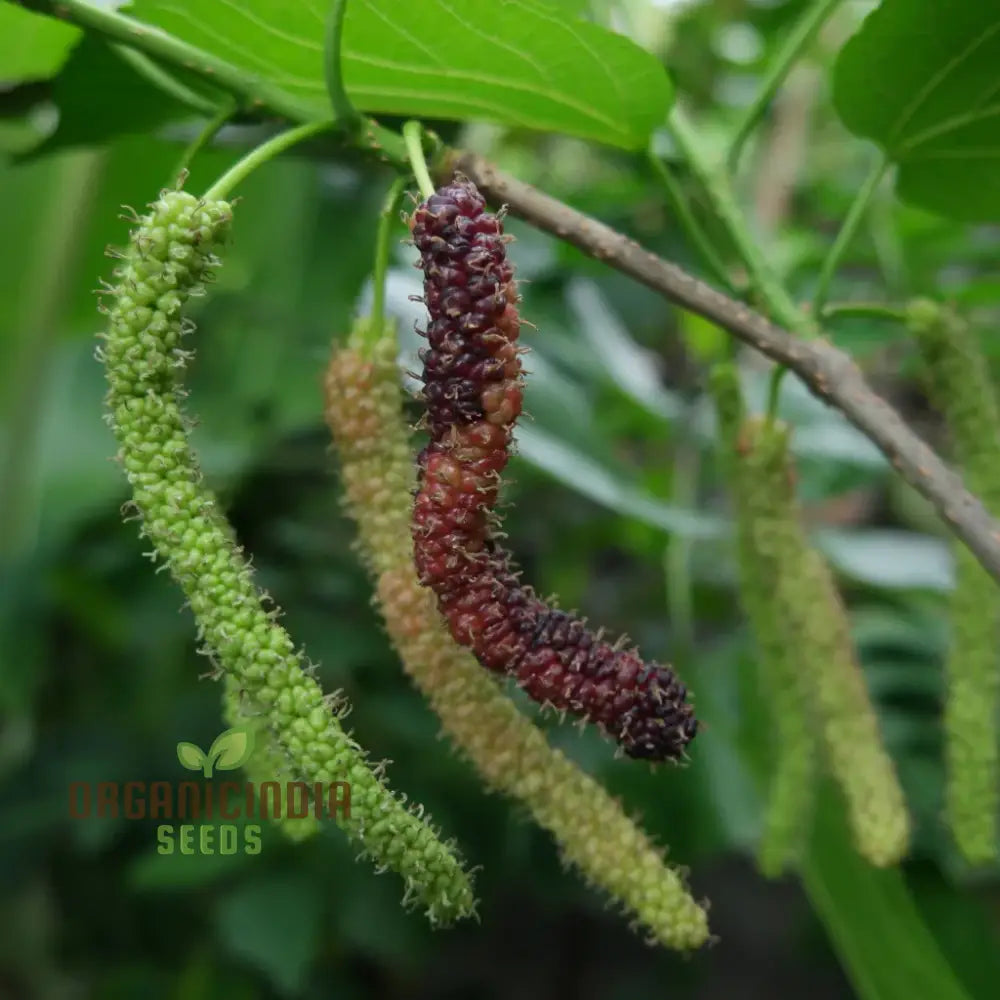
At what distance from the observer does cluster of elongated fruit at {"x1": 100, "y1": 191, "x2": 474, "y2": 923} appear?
592mm

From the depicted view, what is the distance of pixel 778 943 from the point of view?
224cm

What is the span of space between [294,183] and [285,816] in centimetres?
123

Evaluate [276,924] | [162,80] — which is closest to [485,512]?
[162,80]

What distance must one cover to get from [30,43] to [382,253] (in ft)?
1.42

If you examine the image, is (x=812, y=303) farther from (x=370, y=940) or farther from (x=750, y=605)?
(x=370, y=940)

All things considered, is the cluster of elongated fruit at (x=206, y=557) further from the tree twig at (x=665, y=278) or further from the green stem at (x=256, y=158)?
the tree twig at (x=665, y=278)

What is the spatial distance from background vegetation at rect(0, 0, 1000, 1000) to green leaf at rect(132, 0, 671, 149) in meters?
0.37

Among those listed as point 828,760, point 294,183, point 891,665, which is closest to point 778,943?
point 891,665

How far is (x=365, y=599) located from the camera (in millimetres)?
1693

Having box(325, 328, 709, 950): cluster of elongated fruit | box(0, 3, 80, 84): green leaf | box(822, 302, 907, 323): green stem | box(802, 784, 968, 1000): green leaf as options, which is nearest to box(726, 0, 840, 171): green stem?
box(822, 302, 907, 323): green stem

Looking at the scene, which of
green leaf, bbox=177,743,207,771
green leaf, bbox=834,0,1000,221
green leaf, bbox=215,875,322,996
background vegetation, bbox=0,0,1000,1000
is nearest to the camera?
green leaf, bbox=834,0,1000,221

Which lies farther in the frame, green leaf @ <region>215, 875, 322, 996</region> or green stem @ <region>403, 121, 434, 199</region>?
green leaf @ <region>215, 875, 322, 996</region>

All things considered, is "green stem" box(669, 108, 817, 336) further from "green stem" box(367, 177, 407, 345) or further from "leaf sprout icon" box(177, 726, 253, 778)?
"leaf sprout icon" box(177, 726, 253, 778)

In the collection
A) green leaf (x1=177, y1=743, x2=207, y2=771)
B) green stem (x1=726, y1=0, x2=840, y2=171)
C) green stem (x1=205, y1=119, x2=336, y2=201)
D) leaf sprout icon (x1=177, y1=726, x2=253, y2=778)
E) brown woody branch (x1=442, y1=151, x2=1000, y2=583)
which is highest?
green stem (x1=726, y1=0, x2=840, y2=171)
